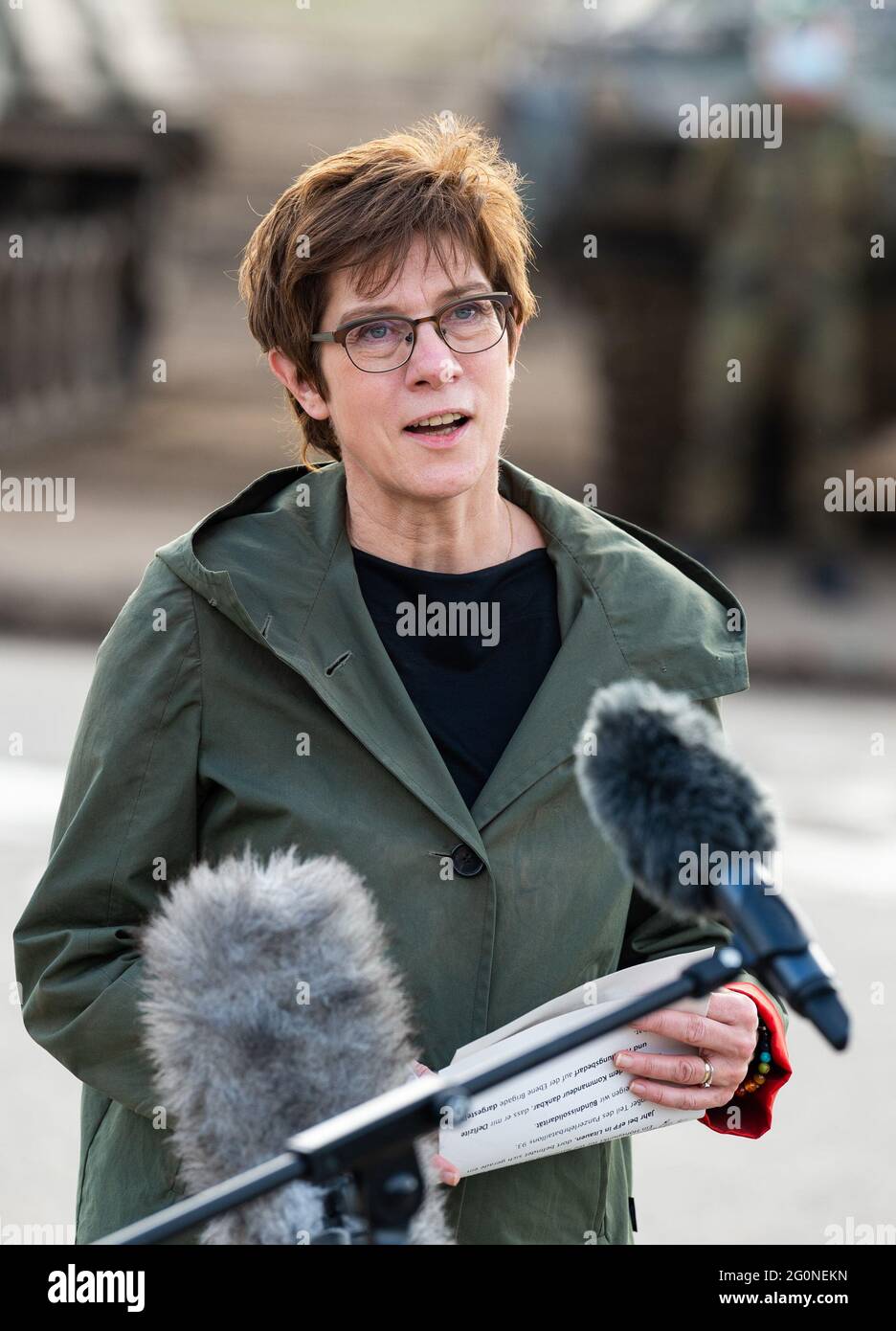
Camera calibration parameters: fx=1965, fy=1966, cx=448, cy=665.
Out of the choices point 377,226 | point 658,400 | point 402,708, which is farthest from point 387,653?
point 658,400

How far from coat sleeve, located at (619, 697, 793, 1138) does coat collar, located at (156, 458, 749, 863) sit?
10cm

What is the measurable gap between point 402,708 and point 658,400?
27.1ft

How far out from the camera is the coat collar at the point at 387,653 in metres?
2.13

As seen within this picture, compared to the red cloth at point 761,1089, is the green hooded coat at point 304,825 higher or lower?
higher

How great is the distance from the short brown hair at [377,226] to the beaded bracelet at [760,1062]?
85 centimetres

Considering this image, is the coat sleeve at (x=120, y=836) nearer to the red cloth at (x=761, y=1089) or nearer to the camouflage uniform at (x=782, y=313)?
the red cloth at (x=761, y=1089)

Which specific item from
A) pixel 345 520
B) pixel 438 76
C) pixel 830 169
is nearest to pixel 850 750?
pixel 830 169

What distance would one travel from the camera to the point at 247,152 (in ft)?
76.2

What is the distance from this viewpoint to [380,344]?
2205 mm

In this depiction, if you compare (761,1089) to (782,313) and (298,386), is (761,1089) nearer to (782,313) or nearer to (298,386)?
(298,386)

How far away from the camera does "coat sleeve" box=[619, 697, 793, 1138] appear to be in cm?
218

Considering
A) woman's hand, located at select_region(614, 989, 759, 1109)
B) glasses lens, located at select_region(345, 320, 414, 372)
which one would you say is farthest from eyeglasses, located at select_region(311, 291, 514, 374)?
woman's hand, located at select_region(614, 989, 759, 1109)

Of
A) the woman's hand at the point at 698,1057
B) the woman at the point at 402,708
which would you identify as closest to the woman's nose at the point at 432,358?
the woman at the point at 402,708

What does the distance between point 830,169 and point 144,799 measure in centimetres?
790
